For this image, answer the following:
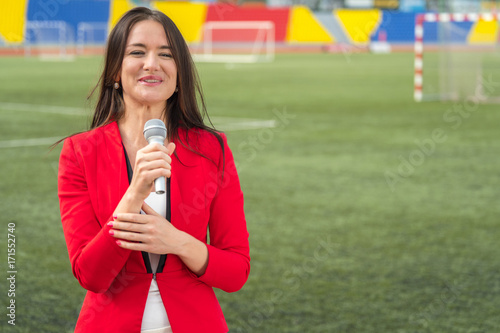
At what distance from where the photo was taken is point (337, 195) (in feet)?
20.7

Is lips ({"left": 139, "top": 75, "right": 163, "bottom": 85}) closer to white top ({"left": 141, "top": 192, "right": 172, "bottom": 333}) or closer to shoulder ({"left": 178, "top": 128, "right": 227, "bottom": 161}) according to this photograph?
shoulder ({"left": 178, "top": 128, "right": 227, "bottom": 161})

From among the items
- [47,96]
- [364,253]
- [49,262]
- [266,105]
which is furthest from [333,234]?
[47,96]

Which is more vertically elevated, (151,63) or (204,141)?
(151,63)

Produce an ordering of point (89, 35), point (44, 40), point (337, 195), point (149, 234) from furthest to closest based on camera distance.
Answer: point (89, 35) → point (44, 40) → point (337, 195) → point (149, 234)

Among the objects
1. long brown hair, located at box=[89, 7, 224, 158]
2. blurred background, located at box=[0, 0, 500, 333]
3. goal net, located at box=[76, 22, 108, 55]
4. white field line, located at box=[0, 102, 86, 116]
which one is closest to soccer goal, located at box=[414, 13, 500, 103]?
blurred background, located at box=[0, 0, 500, 333]

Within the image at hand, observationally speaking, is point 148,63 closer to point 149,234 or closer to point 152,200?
point 152,200

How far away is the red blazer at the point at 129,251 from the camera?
66.1 inches

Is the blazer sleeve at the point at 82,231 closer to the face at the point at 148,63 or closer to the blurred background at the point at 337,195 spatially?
the face at the point at 148,63

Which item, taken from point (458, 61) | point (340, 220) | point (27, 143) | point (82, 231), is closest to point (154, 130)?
point (82, 231)

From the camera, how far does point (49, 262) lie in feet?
14.5

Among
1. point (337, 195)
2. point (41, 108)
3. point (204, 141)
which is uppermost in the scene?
point (204, 141)

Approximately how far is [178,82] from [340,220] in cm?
379

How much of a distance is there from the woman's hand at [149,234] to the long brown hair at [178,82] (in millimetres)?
238

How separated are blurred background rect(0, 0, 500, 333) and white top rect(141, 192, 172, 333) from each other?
0.43 meters
